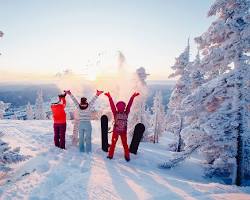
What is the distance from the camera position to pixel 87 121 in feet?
46.3

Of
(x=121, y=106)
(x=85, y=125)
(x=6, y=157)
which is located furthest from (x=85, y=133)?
(x=6, y=157)

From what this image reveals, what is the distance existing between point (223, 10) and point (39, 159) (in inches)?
433

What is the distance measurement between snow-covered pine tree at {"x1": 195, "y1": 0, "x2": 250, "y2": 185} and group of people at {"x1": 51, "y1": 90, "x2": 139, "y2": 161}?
4.64 meters

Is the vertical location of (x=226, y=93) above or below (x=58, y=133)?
above

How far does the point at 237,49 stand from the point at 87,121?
7.81 m

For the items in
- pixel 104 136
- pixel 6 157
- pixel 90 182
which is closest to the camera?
pixel 90 182

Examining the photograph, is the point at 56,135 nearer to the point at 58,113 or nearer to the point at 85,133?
the point at 58,113

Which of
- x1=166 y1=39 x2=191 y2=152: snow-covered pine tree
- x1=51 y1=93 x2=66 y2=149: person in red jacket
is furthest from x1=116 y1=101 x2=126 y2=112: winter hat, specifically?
x1=166 y1=39 x2=191 y2=152: snow-covered pine tree

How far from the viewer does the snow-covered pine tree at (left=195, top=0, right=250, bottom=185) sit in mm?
14359

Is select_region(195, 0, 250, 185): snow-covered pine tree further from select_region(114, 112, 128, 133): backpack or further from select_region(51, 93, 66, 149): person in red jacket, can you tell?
select_region(51, 93, 66, 149): person in red jacket

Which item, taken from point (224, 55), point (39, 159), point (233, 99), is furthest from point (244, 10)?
point (39, 159)

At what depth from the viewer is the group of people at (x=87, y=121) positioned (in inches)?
532

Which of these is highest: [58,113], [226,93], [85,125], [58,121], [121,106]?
[226,93]

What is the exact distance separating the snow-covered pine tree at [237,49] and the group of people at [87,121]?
464cm
